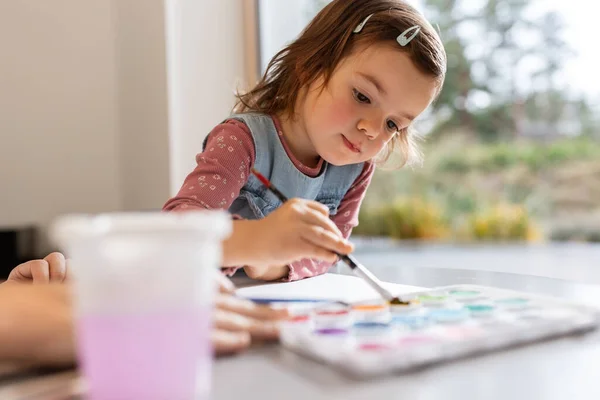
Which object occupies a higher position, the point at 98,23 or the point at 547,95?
the point at 98,23

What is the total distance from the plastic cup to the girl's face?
723 millimetres

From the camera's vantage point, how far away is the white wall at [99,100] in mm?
2371

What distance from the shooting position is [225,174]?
1.04 m

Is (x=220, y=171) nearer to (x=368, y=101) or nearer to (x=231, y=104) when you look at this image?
(x=368, y=101)

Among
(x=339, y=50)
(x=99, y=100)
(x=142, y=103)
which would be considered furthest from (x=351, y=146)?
(x=99, y=100)

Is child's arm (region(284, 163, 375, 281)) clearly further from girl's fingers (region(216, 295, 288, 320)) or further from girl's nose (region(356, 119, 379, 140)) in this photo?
girl's fingers (region(216, 295, 288, 320))

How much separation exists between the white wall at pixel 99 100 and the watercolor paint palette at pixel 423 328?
70.3 inches

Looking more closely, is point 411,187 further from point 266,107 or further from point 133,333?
point 133,333

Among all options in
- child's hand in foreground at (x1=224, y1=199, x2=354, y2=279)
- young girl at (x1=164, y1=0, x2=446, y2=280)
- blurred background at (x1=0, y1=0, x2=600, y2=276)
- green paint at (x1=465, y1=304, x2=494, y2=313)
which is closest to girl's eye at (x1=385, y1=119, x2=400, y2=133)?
young girl at (x1=164, y1=0, x2=446, y2=280)

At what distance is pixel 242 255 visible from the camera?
767 mm

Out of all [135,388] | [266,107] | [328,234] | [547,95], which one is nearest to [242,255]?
[328,234]

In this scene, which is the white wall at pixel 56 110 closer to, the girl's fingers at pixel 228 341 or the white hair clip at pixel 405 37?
the white hair clip at pixel 405 37

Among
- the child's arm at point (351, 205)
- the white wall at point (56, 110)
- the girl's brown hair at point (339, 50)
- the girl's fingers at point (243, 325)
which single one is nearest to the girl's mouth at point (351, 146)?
the girl's brown hair at point (339, 50)

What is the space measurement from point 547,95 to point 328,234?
2572 millimetres
